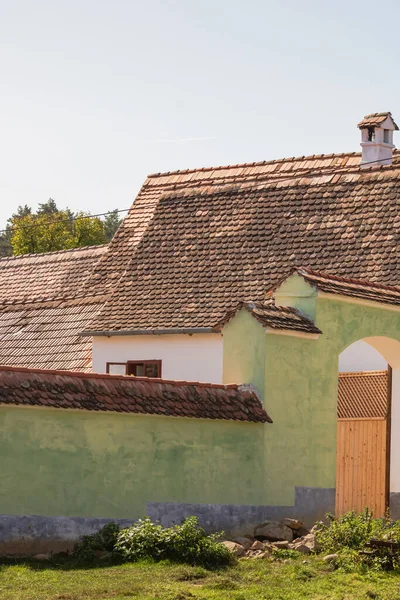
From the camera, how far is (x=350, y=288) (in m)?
19.0

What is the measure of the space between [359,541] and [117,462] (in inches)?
126

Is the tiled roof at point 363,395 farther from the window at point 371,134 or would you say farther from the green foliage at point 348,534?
the window at point 371,134

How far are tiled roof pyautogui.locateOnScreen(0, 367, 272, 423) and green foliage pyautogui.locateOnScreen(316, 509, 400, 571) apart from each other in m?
2.06

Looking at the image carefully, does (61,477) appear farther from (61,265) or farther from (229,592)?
(61,265)

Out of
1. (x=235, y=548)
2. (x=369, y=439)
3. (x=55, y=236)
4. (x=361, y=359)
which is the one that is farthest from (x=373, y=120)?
(x=55, y=236)

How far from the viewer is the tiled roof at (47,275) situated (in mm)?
30473

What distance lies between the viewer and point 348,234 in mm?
24234

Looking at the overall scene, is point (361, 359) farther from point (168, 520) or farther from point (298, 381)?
point (168, 520)

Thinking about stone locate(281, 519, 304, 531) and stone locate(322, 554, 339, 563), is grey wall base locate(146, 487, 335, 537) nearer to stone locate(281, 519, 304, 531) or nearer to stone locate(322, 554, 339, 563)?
stone locate(281, 519, 304, 531)

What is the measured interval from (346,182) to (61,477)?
11.8 m

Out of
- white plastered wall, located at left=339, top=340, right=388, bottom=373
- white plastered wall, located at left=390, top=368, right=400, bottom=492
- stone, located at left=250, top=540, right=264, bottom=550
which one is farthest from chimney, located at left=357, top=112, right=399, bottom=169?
stone, located at left=250, top=540, right=264, bottom=550

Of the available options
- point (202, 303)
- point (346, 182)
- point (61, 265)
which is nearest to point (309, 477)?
point (202, 303)

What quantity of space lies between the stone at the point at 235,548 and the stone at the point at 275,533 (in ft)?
3.89

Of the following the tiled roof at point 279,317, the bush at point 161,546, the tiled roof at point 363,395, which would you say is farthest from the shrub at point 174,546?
the tiled roof at point 363,395
